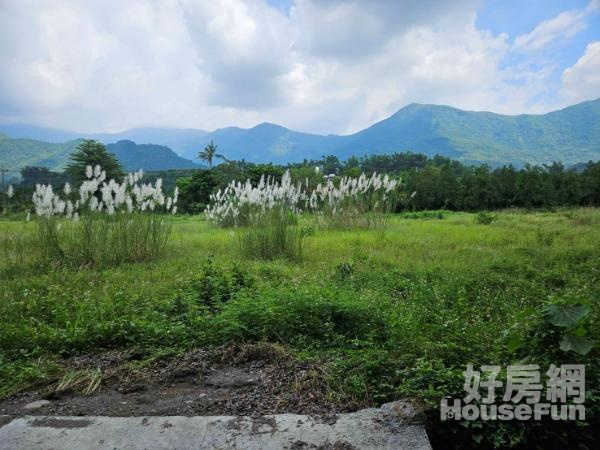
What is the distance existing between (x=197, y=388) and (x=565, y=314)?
1921 mm

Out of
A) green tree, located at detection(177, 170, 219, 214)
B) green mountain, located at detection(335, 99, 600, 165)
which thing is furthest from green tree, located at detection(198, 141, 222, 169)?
green mountain, located at detection(335, 99, 600, 165)

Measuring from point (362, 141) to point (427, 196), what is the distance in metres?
165

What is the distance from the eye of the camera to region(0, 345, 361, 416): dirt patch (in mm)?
2127

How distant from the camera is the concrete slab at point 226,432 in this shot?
1812 mm

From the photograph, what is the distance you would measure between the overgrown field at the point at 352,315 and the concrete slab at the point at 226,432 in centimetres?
17

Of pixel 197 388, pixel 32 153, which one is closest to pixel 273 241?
pixel 197 388

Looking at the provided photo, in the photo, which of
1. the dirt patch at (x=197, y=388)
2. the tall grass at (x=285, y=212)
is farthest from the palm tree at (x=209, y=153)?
the dirt patch at (x=197, y=388)

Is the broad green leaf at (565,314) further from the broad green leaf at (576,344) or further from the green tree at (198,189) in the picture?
the green tree at (198,189)

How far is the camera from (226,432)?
1.88 metres

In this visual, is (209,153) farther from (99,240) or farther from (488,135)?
(488,135)

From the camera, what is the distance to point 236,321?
2992mm

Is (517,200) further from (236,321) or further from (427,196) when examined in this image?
(236,321)

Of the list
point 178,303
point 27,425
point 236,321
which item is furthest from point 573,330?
point 178,303

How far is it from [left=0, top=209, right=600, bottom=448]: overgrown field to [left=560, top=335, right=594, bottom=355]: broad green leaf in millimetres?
30
